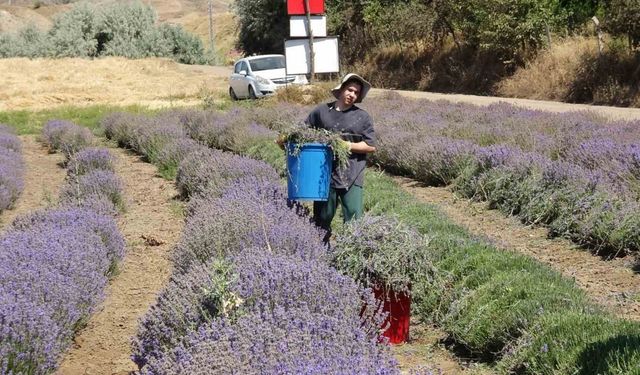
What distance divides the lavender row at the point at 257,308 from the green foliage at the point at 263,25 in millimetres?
39541

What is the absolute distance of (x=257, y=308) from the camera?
353cm

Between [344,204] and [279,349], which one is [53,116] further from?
[279,349]

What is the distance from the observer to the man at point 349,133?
227 inches

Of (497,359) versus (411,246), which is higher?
(411,246)

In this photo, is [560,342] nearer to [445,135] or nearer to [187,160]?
[187,160]

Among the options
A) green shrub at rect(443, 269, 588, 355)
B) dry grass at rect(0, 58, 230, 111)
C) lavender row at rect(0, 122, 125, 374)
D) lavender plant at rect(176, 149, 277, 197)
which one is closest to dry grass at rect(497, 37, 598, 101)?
dry grass at rect(0, 58, 230, 111)

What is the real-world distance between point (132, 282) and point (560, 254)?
142 inches

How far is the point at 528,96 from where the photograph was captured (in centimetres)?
2409

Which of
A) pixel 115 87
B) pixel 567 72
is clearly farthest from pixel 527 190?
pixel 115 87

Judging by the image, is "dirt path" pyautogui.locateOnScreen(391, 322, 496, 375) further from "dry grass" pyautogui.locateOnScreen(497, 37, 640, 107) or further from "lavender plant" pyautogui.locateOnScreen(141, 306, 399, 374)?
"dry grass" pyautogui.locateOnScreen(497, 37, 640, 107)

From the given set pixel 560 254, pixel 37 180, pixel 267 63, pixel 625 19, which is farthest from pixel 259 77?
pixel 560 254

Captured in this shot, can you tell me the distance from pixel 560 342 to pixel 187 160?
696cm

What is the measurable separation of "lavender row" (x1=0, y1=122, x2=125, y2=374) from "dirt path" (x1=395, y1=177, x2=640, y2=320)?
129 inches

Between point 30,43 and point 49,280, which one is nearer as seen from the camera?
point 49,280
